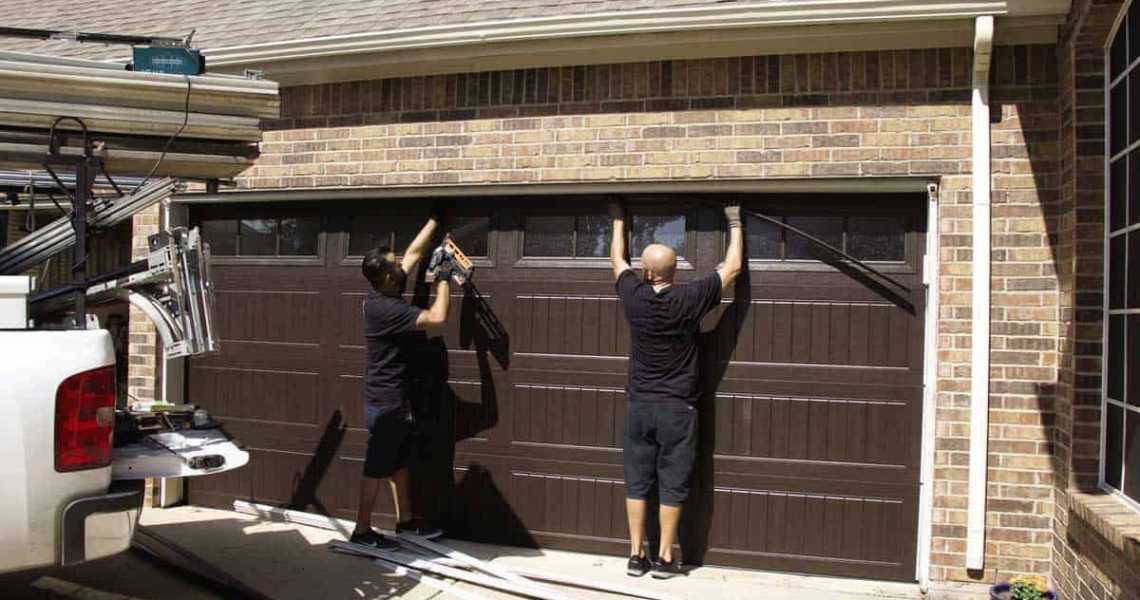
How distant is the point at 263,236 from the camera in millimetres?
6316

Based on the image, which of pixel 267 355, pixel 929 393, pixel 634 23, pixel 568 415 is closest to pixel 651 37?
pixel 634 23

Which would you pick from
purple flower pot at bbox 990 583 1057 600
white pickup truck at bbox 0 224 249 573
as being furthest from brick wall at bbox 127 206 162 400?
purple flower pot at bbox 990 583 1057 600

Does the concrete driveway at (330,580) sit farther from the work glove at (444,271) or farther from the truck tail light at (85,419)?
the work glove at (444,271)

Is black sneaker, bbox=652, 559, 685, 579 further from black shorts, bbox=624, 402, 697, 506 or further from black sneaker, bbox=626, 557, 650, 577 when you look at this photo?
black shorts, bbox=624, 402, 697, 506

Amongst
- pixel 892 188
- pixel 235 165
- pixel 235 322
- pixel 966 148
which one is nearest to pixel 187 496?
pixel 235 322

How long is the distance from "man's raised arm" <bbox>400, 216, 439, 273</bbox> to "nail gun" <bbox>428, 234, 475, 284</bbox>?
18 centimetres

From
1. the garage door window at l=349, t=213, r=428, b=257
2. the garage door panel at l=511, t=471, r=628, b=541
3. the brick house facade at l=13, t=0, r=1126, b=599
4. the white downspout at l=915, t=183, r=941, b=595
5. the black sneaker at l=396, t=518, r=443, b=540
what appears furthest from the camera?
the garage door window at l=349, t=213, r=428, b=257

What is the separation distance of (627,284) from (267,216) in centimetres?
274

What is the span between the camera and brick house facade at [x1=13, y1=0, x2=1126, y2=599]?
4.40 metres

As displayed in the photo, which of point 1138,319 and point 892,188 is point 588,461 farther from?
point 1138,319

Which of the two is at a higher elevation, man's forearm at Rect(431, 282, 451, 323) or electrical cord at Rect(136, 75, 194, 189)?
electrical cord at Rect(136, 75, 194, 189)

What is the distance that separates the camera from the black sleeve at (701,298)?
4.95m

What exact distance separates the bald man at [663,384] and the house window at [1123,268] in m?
1.81

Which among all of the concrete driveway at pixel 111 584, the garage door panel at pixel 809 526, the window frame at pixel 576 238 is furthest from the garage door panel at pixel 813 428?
the concrete driveway at pixel 111 584
